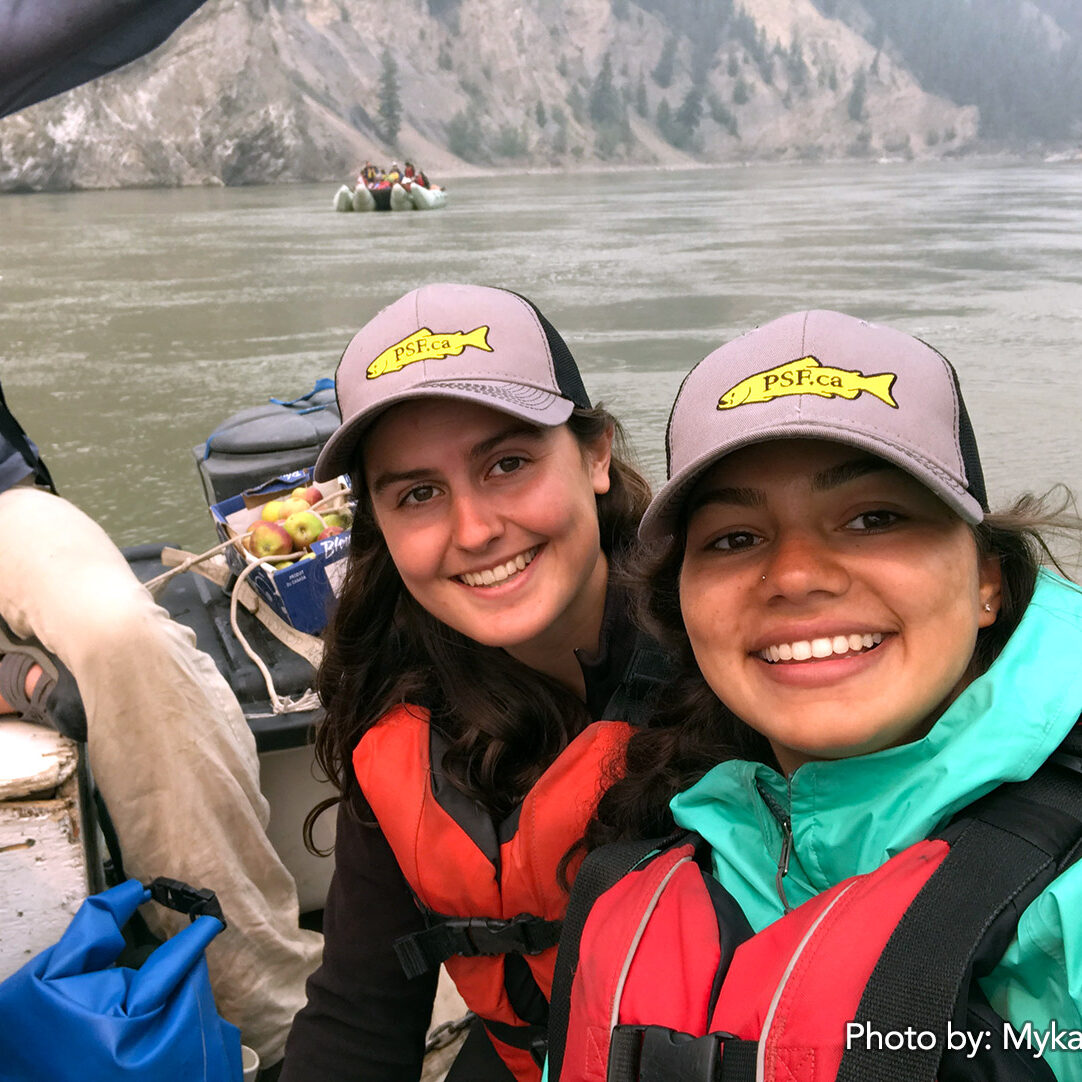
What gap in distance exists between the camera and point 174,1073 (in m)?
1.55

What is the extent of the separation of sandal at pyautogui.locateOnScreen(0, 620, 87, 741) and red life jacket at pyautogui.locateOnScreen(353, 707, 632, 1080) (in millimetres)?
646

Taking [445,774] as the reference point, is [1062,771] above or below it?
above

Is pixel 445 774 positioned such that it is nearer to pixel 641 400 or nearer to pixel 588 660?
pixel 588 660

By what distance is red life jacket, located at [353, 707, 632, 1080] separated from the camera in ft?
4.67

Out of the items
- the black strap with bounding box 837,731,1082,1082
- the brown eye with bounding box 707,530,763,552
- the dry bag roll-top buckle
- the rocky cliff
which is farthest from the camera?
the rocky cliff

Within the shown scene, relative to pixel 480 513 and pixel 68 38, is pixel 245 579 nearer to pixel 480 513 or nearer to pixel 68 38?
pixel 68 38

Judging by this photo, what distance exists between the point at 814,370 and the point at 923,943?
49 cm

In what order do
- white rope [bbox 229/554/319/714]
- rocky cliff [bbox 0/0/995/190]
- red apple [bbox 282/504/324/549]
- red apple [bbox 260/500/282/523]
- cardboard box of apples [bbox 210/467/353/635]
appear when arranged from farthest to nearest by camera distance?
1. rocky cliff [bbox 0/0/995/190]
2. red apple [bbox 260/500/282/523]
3. red apple [bbox 282/504/324/549]
4. cardboard box of apples [bbox 210/467/353/635]
5. white rope [bbox 229/554/319/714]

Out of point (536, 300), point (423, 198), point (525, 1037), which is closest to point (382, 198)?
point (423, 198)

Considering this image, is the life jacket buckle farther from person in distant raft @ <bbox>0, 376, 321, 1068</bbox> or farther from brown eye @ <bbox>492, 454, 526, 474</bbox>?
person in distant raft @ <bbox>0, 376, 321, 1068</bbox>

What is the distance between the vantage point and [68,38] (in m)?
2.03

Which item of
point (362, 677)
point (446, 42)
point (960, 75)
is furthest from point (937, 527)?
point (960, 75)

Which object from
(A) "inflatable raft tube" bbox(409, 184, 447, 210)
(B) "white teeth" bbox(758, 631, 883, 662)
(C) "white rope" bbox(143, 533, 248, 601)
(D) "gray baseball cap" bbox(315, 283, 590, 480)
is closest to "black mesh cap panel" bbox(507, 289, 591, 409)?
(D) "gray baseball cap" bbox(315, 283, 590, 480)

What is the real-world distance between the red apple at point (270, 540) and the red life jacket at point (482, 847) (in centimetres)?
109
